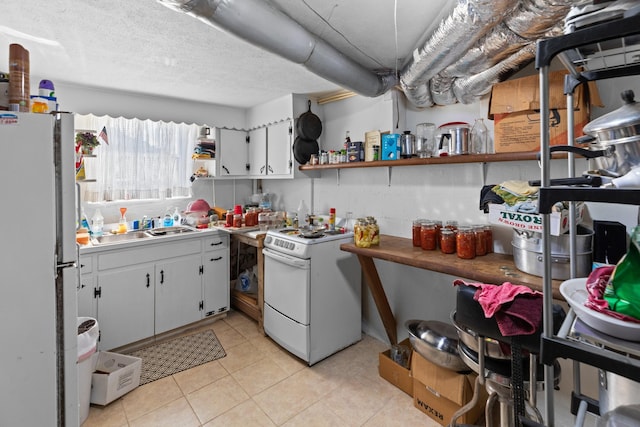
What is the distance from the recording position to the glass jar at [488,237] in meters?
2.01

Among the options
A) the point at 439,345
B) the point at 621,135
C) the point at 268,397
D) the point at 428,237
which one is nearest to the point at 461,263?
the point at 428,237

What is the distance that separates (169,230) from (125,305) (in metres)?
0.88

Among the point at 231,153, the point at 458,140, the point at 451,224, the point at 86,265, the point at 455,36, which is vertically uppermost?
the point at 455,36

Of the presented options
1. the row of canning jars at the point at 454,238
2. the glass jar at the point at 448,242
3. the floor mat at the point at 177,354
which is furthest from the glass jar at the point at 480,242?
the floor mat at the point at 177,354

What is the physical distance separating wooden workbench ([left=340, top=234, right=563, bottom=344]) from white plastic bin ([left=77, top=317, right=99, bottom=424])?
170 centimetres

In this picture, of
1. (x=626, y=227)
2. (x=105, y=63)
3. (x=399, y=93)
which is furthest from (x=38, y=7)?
(x=626, y=227)

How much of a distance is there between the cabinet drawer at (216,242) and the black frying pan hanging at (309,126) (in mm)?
1333

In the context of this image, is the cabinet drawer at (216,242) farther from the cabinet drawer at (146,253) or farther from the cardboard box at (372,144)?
the cardboard box at (372,144)

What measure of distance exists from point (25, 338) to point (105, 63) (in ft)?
6.59

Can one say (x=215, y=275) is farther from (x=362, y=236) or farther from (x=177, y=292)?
(x=362, y=236)

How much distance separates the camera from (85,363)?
1.86m

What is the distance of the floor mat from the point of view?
7.82ft

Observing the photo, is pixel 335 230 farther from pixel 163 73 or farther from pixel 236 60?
pixel 163 73

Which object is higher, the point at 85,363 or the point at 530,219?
the point at 530,219
